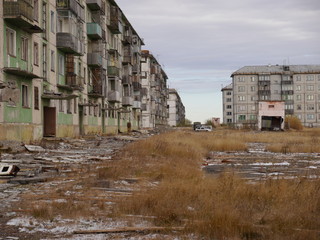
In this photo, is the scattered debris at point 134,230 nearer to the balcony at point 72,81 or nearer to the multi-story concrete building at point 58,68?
the multi-story concrete building at point 58,68

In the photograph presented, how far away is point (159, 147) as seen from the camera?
717 inches

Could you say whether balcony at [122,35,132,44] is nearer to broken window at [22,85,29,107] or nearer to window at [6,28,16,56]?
broken window at [22,85,29,107]

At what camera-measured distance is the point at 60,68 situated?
111ft

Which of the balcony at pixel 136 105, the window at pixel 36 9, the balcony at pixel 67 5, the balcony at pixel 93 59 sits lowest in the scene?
the balcony at pixel 136 105

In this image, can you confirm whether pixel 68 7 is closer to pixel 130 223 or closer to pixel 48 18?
pixel 48 18

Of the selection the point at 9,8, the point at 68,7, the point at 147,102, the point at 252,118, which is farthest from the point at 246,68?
the point at 9,8

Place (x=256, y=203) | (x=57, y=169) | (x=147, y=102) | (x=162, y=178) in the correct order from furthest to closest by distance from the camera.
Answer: (x=147, y=102) → (x=57, y=169) → (x=162, y=178) → (x=256, y=203)

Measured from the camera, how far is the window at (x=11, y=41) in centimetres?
2357

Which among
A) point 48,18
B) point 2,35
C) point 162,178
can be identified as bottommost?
point 162,178

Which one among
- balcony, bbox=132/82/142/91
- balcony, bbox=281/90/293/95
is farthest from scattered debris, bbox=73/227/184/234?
balcony, bbox=281/90/293/95

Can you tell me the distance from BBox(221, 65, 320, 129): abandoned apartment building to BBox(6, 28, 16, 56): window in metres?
96.0

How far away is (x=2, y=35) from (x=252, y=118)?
103632 millimetres

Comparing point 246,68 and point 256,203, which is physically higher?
point 246,68

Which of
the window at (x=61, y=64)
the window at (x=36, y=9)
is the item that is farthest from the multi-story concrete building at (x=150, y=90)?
the window at (x=36, y=9)
